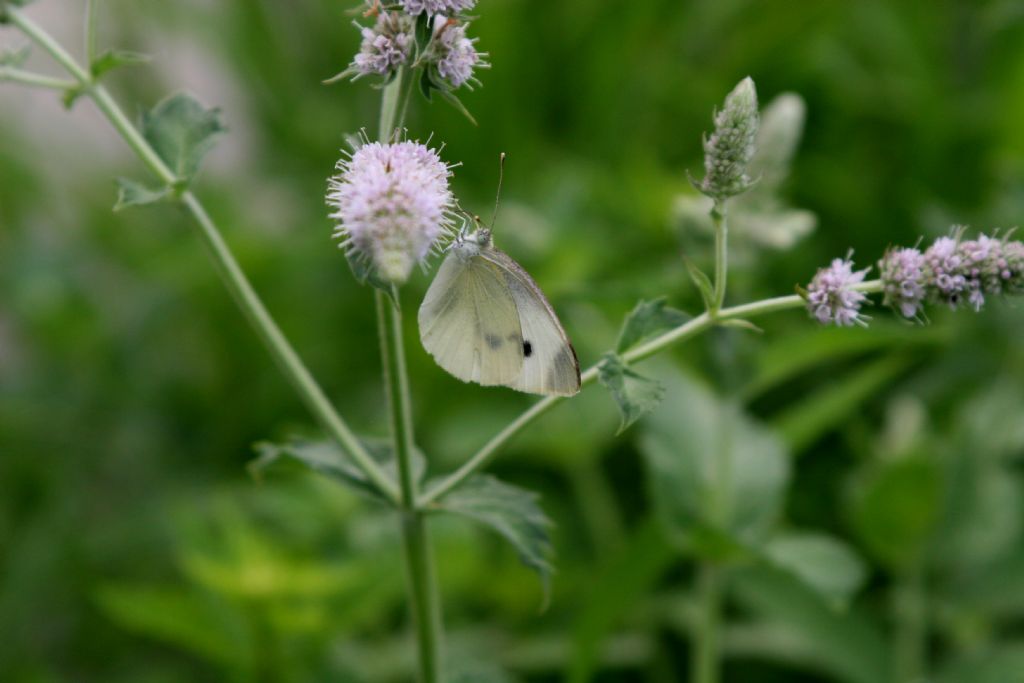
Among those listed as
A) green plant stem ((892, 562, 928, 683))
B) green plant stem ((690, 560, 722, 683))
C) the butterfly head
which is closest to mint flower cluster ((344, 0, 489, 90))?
the butterfly head

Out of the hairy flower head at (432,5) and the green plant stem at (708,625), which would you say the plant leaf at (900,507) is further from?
the hairy flower head at (432,5)

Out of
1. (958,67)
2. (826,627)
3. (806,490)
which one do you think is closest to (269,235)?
(806,490)

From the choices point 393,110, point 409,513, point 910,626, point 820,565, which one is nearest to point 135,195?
point 393,110

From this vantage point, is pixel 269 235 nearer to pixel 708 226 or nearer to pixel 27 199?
pixel 27 199

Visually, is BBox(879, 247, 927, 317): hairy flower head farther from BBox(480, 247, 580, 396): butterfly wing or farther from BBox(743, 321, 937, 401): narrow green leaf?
BBox(743, 321, 937, 401): narrow green leaf

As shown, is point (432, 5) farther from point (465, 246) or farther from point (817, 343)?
point (817, 343)

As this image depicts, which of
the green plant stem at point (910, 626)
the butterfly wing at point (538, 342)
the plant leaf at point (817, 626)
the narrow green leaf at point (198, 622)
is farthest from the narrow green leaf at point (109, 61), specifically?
the green plant stem at point (910, 626)
